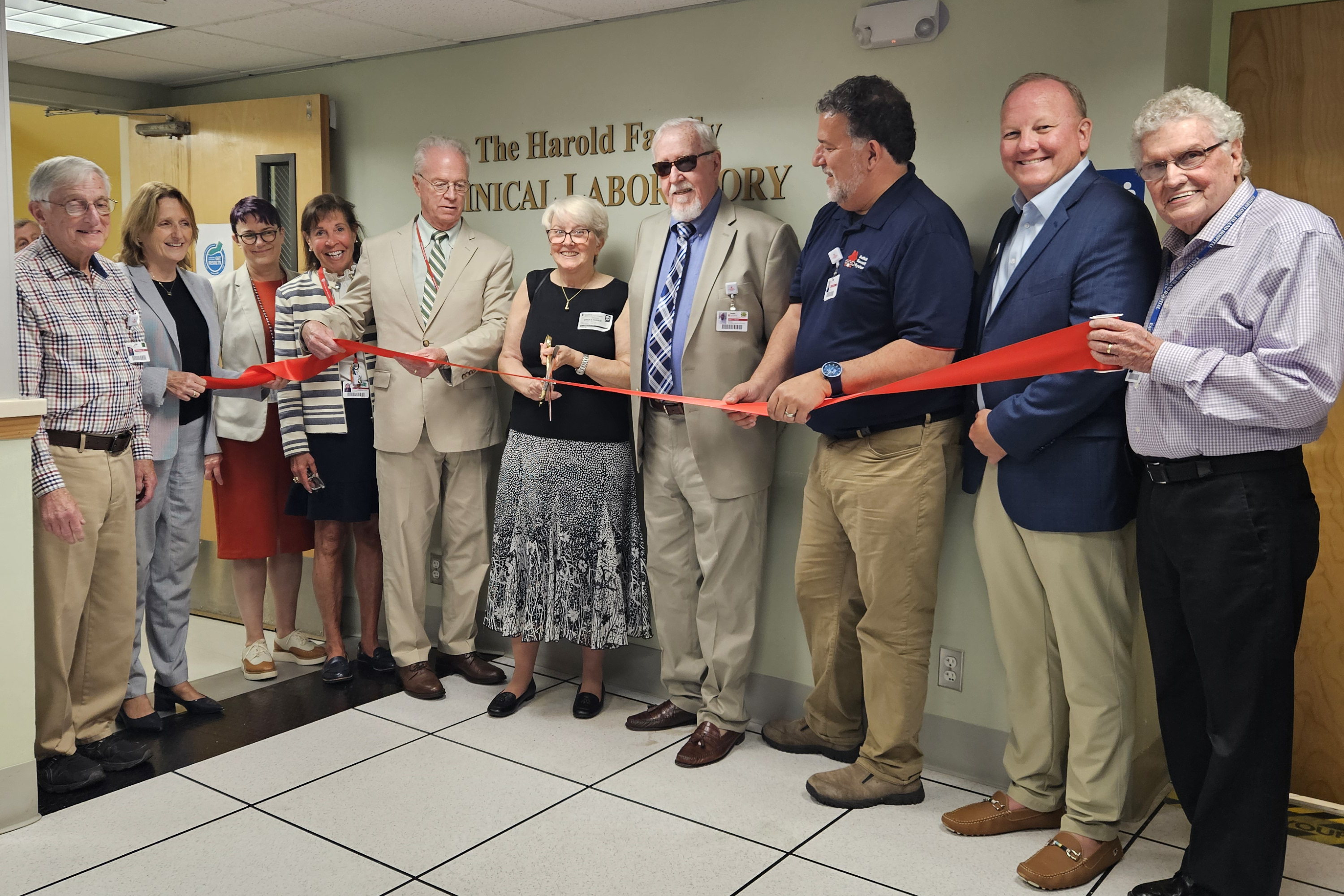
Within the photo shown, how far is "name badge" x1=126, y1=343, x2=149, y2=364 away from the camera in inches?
130

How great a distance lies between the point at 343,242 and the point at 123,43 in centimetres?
146

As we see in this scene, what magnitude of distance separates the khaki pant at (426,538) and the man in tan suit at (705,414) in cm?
88

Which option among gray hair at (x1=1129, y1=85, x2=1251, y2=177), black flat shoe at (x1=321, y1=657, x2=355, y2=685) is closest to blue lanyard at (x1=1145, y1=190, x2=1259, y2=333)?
gray hair at (x1=1129, y1=85, x2=1251, y2=177)

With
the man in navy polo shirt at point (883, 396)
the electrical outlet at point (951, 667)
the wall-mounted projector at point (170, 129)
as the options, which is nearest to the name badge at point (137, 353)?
the man in navy polo shirt at point (883, 396)

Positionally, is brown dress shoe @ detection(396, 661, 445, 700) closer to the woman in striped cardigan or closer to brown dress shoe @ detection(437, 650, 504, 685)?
brown dress shoe @ detection(437, 650, 504, 685)

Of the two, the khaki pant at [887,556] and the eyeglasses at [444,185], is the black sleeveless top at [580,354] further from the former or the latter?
the khaki pant at [887,556]

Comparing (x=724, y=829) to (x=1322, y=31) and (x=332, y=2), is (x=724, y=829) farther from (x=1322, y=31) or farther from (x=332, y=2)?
(x=332, y=2)

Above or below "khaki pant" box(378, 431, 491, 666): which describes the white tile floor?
below

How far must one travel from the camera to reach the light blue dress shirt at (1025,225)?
277cm

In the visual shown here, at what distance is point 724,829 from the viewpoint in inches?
118

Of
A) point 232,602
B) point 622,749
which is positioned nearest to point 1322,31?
point 622,749

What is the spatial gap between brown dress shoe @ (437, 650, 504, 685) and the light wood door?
9.34 ft

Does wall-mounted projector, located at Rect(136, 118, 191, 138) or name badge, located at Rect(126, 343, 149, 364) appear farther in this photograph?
wall-mounted projector, located at Rect(136, 118, 191, 138)

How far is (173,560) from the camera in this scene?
151 inches
